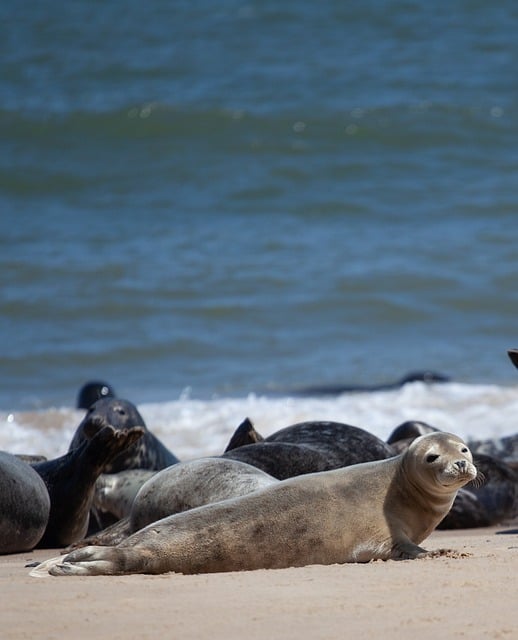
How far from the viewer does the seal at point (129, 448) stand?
6.97 metres

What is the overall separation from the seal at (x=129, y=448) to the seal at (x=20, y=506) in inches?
53.5

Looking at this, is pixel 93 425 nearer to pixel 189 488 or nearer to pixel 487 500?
pixel 487 500

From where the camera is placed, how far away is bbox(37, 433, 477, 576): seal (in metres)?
3.99

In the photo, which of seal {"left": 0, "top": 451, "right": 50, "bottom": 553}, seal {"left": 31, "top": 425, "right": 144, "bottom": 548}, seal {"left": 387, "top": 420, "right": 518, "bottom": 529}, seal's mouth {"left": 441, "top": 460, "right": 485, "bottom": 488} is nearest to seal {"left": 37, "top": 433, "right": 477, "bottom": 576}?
seal's mouth {"left": 441, "top": 460, "right": 485, "bottom": 488}

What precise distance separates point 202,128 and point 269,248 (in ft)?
13.9

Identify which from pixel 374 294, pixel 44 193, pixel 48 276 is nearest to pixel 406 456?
pixel 374 294

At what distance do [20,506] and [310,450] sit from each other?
1352 mm

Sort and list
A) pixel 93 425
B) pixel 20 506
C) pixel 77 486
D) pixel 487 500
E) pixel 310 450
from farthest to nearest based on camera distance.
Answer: pixel 93 425
pixel 487 500
pixel 310 450
pixel 77 486
pixel 20 506

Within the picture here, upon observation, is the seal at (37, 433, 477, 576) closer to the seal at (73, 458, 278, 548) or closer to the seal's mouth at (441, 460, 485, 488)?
the seal's mouth at (441, 460, 485, 488)

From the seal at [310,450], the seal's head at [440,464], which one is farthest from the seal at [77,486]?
the seal's head at [440,464]

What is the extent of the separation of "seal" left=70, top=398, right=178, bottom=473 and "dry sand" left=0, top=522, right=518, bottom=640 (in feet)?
9.42

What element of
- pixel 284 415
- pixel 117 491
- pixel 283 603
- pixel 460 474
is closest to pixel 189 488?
pixel 460 474

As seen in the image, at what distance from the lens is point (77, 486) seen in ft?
19.1

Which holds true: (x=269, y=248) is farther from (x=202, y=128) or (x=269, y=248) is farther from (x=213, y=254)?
(x=202, y=128)
